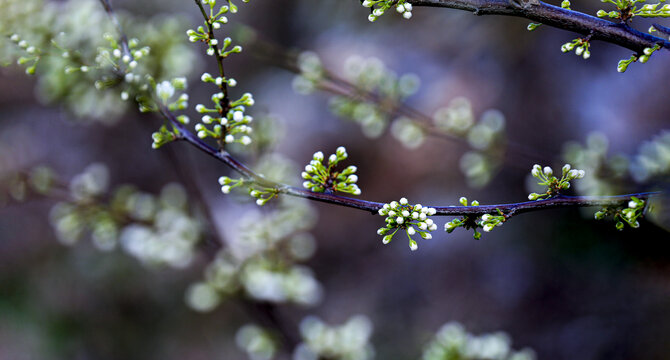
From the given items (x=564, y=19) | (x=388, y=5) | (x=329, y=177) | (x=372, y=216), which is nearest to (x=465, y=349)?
(x=329, y=177)

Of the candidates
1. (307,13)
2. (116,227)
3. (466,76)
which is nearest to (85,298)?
(116,227)

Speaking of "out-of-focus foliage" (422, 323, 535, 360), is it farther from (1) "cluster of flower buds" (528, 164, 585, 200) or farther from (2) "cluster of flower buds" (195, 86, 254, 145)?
(2) "cluster of flower buds" (195, 86, 254, 145)

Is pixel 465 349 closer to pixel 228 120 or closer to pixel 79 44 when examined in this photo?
pixel 228 120

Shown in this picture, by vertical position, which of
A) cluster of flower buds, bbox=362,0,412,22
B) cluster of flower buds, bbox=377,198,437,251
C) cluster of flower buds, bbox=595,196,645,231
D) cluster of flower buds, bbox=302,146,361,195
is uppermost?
cluster of flower buds, bbox=595,196,645,231

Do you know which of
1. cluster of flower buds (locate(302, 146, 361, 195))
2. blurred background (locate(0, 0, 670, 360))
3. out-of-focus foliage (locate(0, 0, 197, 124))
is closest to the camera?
cluster of flower buds (locate(302, 146, 361, 195))

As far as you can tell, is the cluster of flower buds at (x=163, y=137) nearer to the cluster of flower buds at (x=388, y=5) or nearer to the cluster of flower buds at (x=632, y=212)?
the cluster of flower buds at (x=388, y=5)

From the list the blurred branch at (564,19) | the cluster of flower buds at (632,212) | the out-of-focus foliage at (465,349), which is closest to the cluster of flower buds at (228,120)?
the blurred branch at (564,19)

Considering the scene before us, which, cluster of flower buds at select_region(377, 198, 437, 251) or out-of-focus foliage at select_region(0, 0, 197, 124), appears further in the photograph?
out-of-focus foliage at select_region(0, 0, 197, 124)

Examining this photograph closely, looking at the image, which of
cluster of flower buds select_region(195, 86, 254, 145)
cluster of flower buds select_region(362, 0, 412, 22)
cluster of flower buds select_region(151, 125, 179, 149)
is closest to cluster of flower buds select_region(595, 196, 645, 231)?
cluster of flower buds select_region(362, 0, 412, 22)
